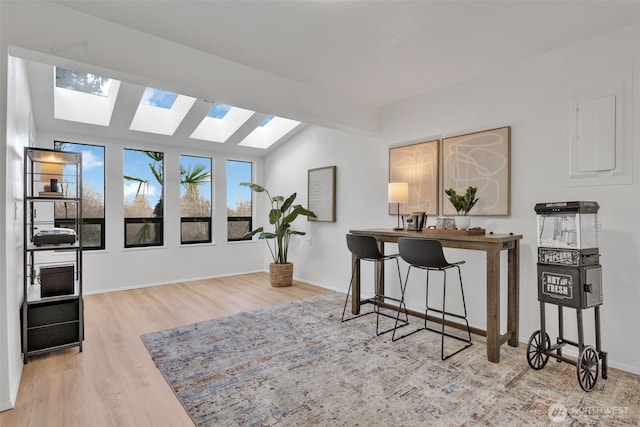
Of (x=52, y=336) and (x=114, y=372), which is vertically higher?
(x=52, y=336)

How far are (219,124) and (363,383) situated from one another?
4.86 metres

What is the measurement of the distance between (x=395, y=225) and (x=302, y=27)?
8.51 feet

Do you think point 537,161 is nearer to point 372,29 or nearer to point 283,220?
point 372,29

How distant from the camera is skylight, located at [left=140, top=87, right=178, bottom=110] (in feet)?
16.1

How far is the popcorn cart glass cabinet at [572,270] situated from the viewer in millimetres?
2348

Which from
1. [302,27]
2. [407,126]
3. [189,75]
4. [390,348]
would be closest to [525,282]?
[390,348]

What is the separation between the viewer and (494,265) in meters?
2.72

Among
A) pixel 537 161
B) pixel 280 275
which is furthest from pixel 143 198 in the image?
pixel 537 161

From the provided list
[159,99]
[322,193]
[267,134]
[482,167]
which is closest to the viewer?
[482,167]

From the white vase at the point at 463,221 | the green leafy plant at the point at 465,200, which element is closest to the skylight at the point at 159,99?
the green leafy plant at the point at 465,200

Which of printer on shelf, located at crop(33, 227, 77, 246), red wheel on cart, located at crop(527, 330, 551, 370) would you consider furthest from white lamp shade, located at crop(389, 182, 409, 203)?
printer on shelf, located at crop(33, 227, 77, 246)

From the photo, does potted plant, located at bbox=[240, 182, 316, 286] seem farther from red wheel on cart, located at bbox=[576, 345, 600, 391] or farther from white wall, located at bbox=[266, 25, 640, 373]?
red wheel on cart, located at bbox=[576, 345, 600, 391]

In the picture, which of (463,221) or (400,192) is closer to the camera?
(463,221)

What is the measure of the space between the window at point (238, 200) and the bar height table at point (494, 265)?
362cm
